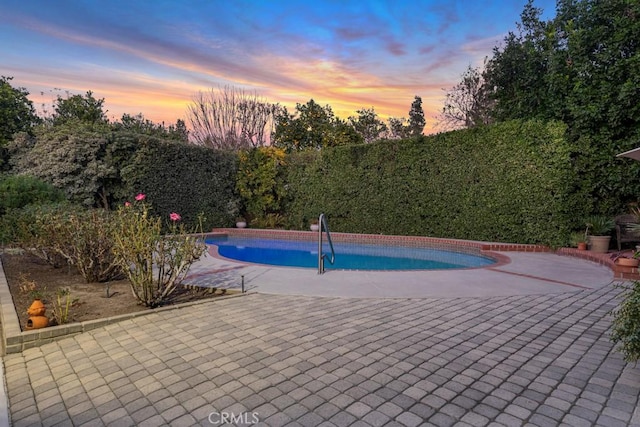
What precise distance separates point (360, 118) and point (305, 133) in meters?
5.14

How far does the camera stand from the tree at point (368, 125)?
25938 millimetres

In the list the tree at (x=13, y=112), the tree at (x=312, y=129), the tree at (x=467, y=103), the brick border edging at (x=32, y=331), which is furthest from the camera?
the tree at (x=312, y=129)

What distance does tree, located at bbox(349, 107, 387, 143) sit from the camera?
2594 centimetres

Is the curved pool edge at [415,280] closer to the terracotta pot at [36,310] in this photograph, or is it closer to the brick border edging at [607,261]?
the brick border edging at [607,261]

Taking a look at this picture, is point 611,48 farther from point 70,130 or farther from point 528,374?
point 70,130

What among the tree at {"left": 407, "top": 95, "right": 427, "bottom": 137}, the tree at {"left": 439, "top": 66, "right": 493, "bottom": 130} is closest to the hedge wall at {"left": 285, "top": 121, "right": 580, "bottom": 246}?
the tree at {"left": 439, "top": 66, "right": 493, "bottom": 130}

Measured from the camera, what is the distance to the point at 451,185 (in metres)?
11.4

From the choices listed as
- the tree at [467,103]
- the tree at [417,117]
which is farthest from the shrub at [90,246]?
the tree at [417,117]

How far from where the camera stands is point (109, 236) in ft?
18.2

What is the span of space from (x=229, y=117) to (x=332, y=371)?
77.8 feet

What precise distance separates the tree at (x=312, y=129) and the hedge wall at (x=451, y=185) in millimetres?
7679

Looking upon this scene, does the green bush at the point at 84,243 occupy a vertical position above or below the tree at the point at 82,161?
below

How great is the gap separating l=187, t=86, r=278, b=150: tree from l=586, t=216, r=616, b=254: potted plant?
20042mm

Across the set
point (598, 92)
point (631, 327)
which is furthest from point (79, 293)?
point (598, 92)
